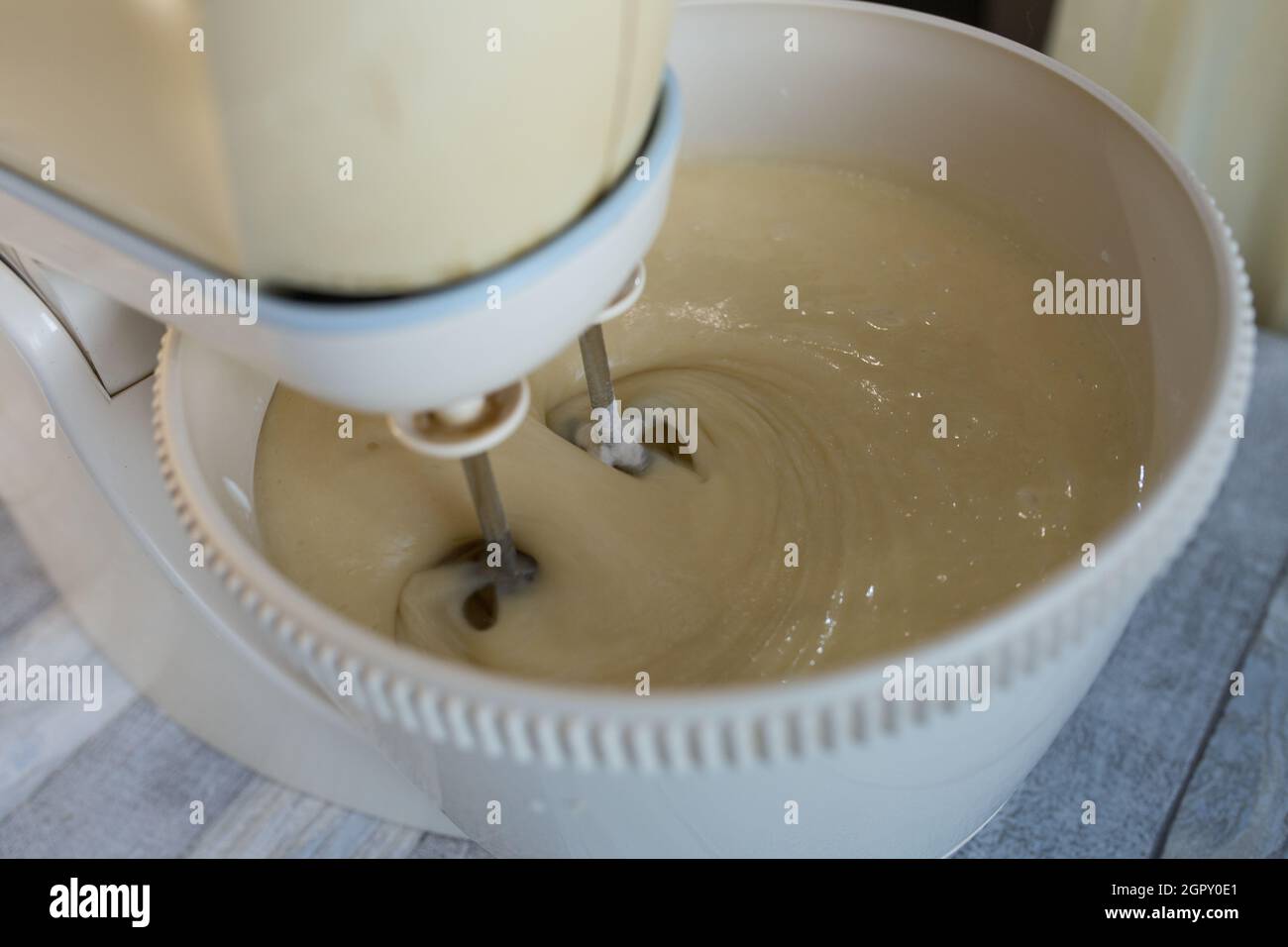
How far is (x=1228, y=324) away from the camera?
0.36 m

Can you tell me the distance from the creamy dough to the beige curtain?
0.33 metres

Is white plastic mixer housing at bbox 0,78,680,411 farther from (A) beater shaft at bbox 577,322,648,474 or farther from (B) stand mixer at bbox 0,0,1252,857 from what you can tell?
(A) beater shaft at bbox 577,322,648,474

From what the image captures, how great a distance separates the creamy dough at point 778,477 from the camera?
1.32ft

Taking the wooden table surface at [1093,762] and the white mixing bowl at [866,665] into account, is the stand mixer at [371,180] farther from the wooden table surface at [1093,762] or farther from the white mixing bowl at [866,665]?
the wooden table surface at [1093,762]

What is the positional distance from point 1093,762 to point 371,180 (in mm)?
530

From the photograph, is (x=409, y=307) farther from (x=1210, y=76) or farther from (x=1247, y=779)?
(x=1210, y=76)

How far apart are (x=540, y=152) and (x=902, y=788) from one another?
0.24 m

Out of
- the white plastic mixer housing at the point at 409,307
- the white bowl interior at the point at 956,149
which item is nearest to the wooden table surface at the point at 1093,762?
the white bowl interior at the point at 956,149

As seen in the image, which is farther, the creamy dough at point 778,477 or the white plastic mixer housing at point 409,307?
the creamy dough at point 778,477

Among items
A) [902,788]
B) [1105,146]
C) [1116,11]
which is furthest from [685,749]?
[1116,11]

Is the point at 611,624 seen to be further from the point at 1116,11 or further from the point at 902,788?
the point at 1116,11

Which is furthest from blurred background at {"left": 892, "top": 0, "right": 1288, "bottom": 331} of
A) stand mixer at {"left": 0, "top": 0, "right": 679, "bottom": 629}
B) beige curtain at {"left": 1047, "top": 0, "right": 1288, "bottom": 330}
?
stand mixer at {"left": 0, "top": 0, "right": 679, "bottom": 629}

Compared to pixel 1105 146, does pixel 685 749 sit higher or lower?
lower

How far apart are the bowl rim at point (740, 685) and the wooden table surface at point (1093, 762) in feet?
1.07
